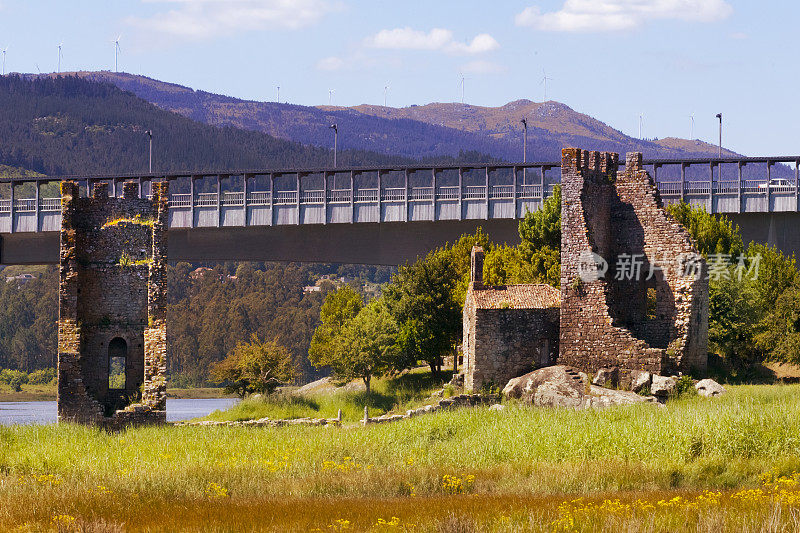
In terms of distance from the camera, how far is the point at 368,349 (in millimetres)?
70688

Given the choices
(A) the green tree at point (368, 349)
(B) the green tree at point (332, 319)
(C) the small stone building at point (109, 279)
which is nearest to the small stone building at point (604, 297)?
(C) the small stone building at point (109, 279)

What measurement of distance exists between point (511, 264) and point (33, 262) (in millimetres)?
42618

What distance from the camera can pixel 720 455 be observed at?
3344cm

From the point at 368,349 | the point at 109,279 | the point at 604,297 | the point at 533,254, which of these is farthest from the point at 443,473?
the point at 368,349

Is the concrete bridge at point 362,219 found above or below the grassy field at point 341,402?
above

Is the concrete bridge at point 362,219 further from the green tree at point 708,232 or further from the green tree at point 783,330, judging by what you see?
the green tree at point 783,330

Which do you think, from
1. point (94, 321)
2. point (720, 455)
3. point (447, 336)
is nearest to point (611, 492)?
point (720, 455)

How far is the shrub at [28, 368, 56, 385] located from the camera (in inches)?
6531

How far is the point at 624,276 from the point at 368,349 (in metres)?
23.6

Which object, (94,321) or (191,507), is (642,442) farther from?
(94,321)

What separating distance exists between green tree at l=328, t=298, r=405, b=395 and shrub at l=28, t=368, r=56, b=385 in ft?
340

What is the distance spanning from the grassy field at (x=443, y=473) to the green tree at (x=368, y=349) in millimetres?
25843

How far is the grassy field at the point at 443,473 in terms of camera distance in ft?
82.8

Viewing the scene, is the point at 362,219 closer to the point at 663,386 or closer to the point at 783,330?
the point at 783,330
